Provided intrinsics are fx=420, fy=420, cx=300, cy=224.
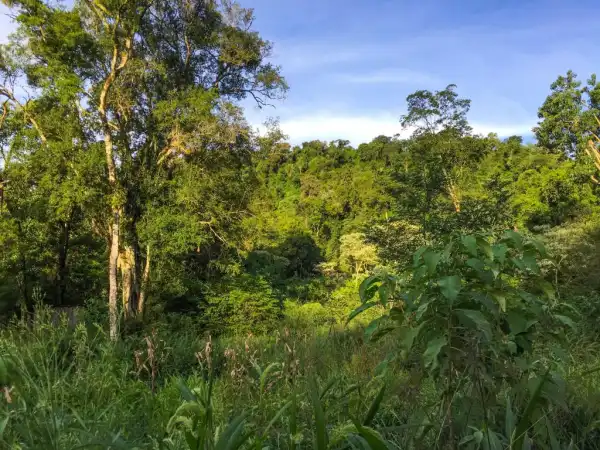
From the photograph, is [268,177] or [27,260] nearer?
[27,260]

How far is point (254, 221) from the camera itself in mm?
13641

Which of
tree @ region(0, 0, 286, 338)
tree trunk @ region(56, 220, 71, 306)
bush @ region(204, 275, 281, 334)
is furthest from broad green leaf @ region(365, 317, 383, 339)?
tree trunk @ region(56, 220, 71, 306)

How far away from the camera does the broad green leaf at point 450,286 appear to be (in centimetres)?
119

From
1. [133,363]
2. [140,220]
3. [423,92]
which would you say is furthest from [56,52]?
[423,92]

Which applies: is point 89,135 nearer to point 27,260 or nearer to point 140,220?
point 140,220

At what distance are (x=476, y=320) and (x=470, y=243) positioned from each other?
247 mm

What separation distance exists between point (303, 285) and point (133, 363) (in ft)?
78.8

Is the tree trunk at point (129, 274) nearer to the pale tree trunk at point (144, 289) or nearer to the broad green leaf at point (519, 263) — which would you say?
the pale tree trunk at point (144, 289)

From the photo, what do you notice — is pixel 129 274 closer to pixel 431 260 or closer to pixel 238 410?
pixel 238 410

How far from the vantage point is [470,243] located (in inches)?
51.3

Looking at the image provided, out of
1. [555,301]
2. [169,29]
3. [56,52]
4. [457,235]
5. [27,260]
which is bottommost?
[27,260]

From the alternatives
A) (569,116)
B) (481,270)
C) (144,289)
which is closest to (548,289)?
(481,270)

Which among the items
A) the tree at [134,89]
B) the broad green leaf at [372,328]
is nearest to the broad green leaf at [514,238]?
the broad green leaf at [372,328]

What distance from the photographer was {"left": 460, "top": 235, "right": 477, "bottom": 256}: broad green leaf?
129 centimetres
